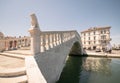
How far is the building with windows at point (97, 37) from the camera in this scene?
5328cm

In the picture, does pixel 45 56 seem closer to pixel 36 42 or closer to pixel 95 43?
pixel 36 42

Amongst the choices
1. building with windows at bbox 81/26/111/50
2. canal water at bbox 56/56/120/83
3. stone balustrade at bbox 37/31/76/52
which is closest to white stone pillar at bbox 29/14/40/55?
stone balustrade at bbox 37/31/76/52

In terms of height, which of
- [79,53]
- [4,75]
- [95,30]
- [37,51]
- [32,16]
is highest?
[95,30]

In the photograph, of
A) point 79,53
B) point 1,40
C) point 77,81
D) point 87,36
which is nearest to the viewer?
point 77,81

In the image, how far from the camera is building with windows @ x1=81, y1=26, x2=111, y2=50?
175ft

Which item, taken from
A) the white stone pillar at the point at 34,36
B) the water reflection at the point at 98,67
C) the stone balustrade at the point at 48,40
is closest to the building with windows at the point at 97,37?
the water reflection at the point at 98,67

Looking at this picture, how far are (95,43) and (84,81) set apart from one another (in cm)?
5019

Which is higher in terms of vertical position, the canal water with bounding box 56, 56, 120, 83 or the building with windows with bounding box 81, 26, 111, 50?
the building with windows with bounding box 81, 26, 111, 50

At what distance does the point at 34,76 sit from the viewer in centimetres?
339

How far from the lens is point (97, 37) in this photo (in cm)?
5625

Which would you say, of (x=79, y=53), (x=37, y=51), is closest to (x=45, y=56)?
(x=37, y=51)

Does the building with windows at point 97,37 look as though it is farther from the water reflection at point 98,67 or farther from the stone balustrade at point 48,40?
the stone balustrade at point 48,40

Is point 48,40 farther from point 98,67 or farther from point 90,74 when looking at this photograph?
point 98,67

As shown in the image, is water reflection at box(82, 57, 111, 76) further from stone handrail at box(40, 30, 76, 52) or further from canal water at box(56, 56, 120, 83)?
stone handrail at box(40, 30, 76, 52)
